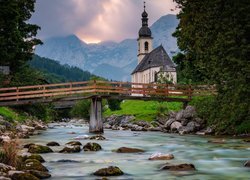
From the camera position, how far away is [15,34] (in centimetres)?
4491

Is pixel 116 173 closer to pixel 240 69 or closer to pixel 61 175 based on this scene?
pixel 61 175

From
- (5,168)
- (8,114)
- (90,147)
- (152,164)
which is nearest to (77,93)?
(8,114)

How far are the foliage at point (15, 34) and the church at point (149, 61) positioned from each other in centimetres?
5550

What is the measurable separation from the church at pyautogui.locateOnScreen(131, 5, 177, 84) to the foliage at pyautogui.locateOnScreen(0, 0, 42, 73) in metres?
55.5

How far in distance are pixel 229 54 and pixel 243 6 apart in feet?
9.49

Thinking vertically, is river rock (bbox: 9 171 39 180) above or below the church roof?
below

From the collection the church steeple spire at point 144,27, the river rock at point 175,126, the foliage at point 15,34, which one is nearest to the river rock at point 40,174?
the river rock at point 175,126

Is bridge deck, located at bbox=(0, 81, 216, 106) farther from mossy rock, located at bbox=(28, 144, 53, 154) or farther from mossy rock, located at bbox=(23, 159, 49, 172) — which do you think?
mossy rock, located at bbox=(23, 159, 49, 172)

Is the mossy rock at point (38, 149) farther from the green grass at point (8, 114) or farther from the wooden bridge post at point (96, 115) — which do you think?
the wooden bridge post at point (96, 115)

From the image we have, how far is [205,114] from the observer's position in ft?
122

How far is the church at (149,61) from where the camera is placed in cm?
11200

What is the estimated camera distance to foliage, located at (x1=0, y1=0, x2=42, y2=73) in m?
43.5

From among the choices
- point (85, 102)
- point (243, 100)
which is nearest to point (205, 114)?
point (243, 100)

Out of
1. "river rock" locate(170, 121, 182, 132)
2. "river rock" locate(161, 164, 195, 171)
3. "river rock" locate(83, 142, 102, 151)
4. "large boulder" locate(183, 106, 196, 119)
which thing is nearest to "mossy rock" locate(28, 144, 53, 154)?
"river rock" locate(83, 142, 102, 151)
